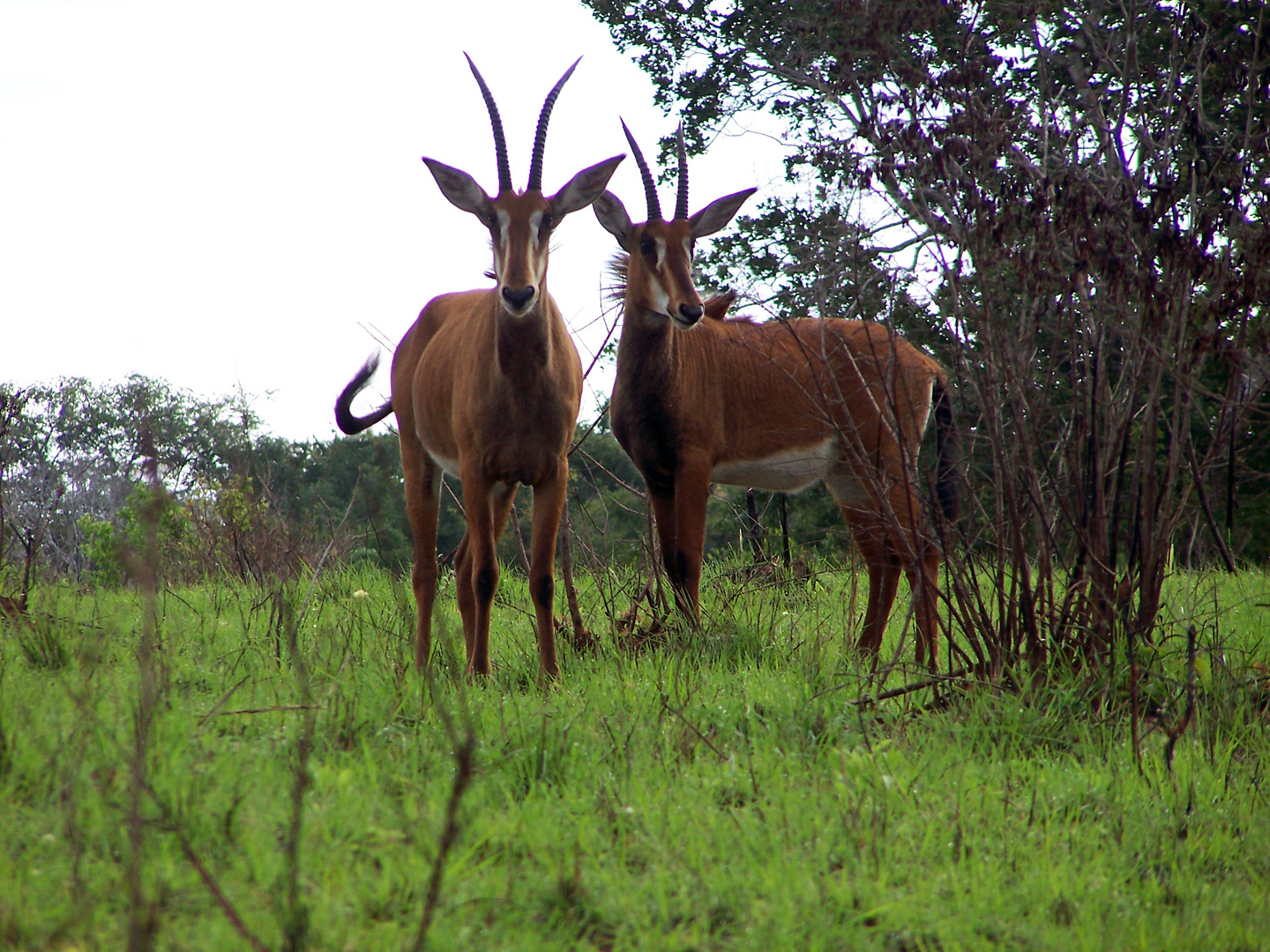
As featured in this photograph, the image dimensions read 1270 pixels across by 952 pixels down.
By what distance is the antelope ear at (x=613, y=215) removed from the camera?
5574mm

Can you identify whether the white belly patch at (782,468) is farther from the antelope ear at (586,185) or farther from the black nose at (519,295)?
the black nose at (519,295)

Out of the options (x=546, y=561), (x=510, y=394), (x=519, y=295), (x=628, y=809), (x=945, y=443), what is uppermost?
(x=519, y=295)

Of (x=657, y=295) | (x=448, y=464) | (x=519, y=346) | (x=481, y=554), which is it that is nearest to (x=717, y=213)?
(x=657, y=295)

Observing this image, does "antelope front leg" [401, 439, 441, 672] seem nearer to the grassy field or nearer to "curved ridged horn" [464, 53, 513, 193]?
the grassy field

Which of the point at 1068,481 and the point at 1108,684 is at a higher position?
the point at 1068,481

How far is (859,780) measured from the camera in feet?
9.93

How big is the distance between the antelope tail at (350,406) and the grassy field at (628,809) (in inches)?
78.4

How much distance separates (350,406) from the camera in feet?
19.6

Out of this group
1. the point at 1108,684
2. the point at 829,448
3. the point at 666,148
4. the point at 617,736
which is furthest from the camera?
the point at 666,148

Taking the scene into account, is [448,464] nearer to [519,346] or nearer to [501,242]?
[519,346]

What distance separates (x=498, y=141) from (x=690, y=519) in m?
1.99

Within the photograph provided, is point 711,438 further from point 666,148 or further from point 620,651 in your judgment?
point 666,148

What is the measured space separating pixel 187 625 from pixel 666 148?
9.87 m

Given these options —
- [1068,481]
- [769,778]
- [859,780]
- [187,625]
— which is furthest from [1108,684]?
[187,625]
